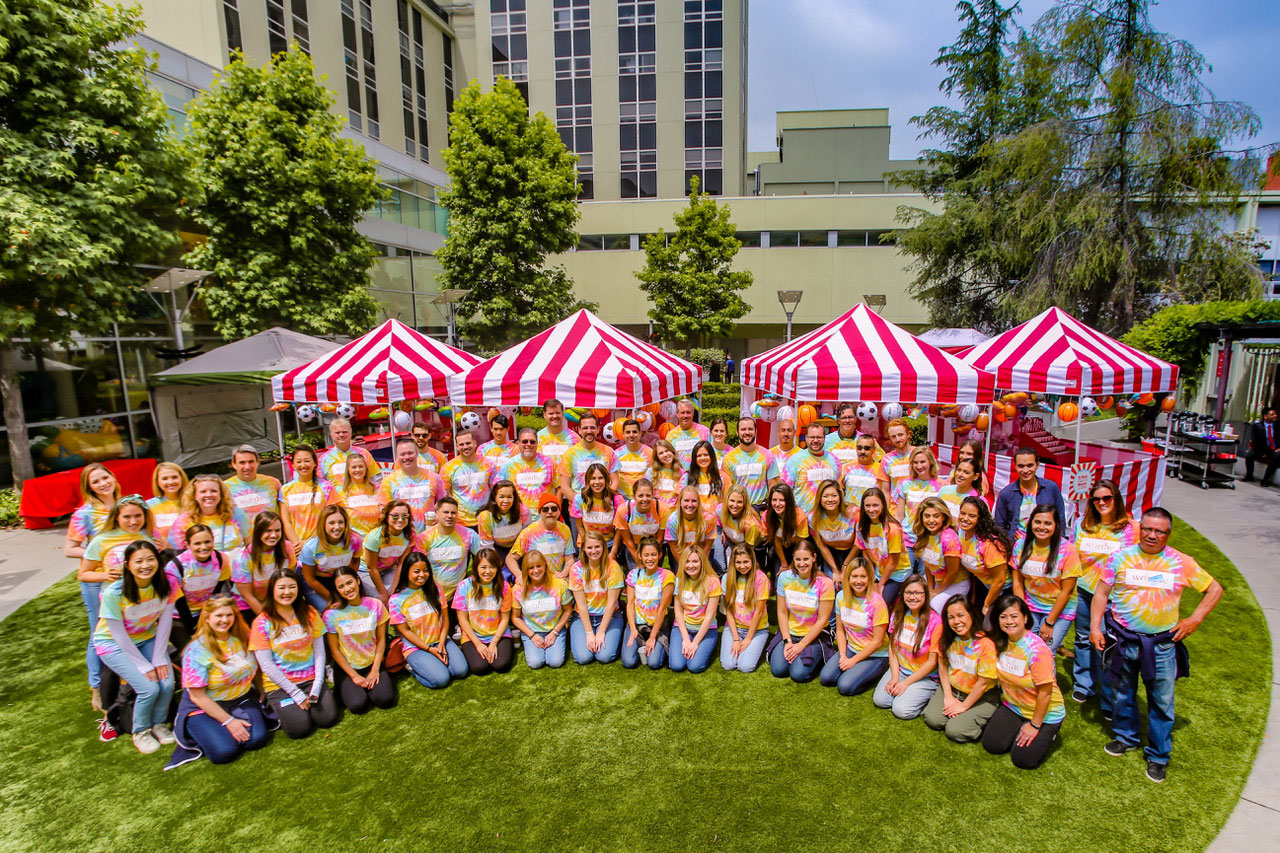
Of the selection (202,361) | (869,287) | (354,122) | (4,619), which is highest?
(354,122)

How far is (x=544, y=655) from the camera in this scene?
5770 mm

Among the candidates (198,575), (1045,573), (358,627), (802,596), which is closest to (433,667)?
(358,627)

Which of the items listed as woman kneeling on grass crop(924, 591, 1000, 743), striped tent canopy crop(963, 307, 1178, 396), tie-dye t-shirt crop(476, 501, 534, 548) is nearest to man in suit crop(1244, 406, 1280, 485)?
striped tent canopy crop(963, 307, 1178, 396)

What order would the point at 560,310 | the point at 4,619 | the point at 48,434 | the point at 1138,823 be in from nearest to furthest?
the point at 1138,823
the point at 4,619
the point at 48,434
the point at 560,310

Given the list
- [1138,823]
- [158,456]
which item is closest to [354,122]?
[158,456]

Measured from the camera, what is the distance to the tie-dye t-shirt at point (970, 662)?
439 centimetres

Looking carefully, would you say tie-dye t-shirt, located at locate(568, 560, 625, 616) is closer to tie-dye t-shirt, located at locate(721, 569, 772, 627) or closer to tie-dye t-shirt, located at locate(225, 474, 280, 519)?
tie-dye t-shirt, located at locate(721, 569, 772, 627)

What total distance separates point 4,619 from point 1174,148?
828 inches

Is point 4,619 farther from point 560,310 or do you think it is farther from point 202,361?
point 560,310

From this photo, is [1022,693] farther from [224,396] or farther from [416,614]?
[224,396]

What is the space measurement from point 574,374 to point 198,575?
4.34 m

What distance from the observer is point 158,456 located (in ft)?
46.9

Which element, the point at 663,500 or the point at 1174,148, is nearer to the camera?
the point at 663,500

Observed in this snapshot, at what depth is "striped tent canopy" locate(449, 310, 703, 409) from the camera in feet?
25.7
